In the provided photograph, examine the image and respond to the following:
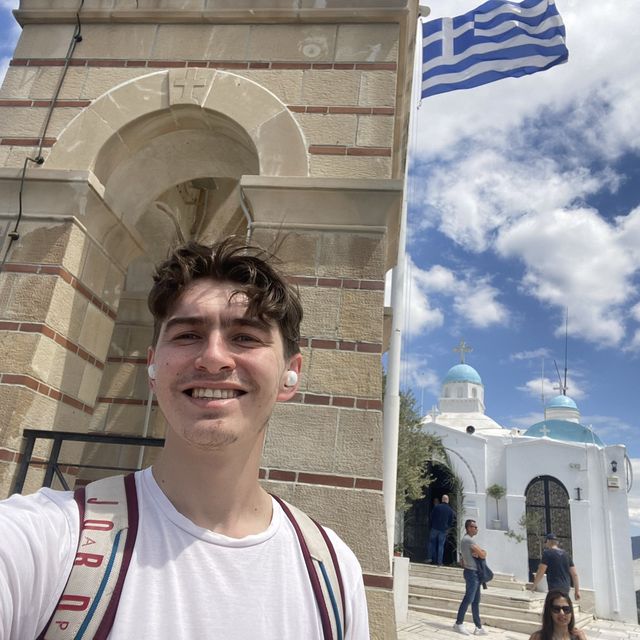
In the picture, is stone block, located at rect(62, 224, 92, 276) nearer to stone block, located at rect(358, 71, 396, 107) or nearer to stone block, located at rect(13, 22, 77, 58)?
stone block, located at rect(13, 22, 77, 58)

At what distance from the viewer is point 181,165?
4.70 metres

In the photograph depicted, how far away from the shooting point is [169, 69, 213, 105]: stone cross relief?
4109 millimetres

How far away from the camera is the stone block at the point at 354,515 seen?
2.90 m

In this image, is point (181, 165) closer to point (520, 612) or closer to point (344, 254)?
point (344, 254)

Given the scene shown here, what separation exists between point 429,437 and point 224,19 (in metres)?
20.4

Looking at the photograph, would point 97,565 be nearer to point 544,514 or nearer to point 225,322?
point 225,322

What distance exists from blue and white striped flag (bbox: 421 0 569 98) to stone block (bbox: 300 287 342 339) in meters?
6.22

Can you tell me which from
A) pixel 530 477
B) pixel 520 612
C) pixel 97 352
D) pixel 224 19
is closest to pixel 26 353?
pixel 97 352

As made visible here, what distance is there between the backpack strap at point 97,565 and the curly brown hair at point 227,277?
51 cm

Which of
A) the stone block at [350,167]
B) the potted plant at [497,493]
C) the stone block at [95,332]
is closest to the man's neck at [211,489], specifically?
the stone block at [350,167]

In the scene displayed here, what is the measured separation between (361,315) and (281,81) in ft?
7.15

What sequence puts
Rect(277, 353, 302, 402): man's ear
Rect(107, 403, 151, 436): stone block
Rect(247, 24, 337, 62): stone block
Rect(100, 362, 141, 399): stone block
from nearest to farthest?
1. Rect(277, 353, 302, 402): man's ear
2. Rect(247, 24, 337, 62): stone block
3. Rect(107, 403, 151, 436): stone block
4. Rect(100, 362, 141, 399): stone block

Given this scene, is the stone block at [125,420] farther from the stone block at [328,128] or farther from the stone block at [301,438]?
the stone block at [328,128]

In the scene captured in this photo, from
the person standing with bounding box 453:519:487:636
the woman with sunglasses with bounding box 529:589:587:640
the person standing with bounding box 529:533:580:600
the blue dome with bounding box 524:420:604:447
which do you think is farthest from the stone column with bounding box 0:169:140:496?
the blue dome with bounding box 524:420:604:447
